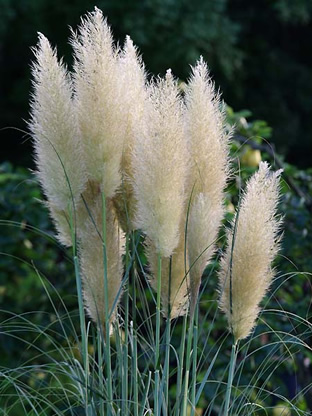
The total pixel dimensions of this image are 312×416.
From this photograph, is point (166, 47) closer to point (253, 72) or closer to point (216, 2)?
point (216, 2)

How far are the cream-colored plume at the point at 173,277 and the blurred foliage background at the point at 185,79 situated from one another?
1161 millimetres

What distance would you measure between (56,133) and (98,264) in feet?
1.14

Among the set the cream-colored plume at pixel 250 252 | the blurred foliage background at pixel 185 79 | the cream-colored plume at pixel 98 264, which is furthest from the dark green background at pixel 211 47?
the cream-colored plume at pixel 250 252

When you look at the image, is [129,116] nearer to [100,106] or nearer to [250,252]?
[100,106]

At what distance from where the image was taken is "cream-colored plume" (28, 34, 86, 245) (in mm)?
2176

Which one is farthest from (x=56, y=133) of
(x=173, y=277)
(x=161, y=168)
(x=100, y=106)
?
(x=173, y=277)

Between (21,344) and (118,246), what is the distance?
1923mm

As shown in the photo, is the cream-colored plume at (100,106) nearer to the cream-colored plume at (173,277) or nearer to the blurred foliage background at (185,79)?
the cream-colored plume at (173,277)

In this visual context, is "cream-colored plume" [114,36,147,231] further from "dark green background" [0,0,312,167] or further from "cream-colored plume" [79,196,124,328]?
"dark green background" [0,0,312,167]

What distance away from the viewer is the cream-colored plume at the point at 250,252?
2188 millimetres

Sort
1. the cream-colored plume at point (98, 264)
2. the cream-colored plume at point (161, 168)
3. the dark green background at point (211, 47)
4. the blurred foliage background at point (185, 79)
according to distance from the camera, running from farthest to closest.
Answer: the dark green background at point (211, 47) → the blurred foliage background at point (185, 79) → the cream-colored plume at point (98, 264) → the cream-colored plume at point (161, 168)

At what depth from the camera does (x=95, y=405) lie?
2.25 m

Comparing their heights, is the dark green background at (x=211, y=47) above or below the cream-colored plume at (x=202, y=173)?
above

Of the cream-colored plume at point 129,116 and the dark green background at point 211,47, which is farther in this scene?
the dark green background at point 211,47
